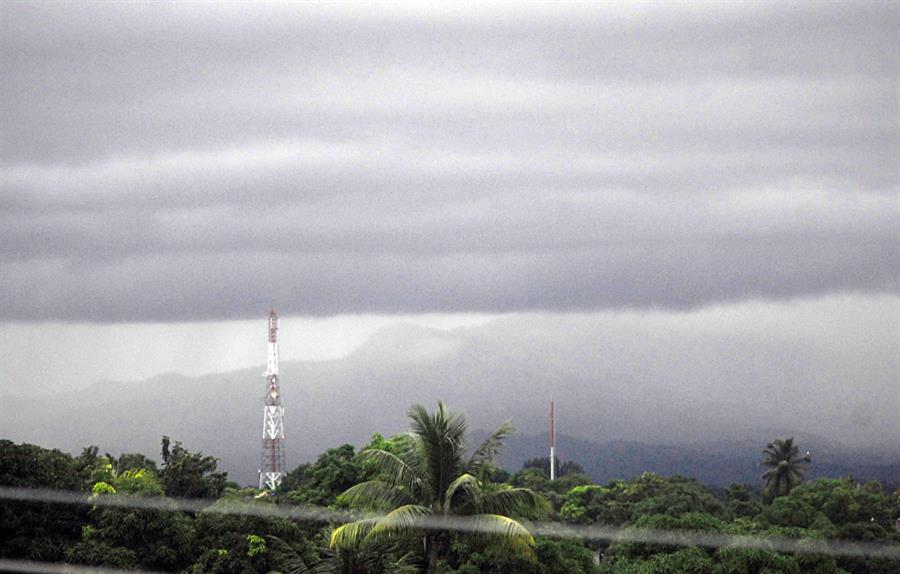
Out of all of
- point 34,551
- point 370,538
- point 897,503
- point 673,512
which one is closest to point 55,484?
point 34,551

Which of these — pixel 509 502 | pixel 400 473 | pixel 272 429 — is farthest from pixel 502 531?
pixel 272 429

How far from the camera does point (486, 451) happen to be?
66.6ft

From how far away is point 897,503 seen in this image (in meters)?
52.7

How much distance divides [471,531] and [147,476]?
15878mm

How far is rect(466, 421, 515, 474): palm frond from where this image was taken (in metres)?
20.2

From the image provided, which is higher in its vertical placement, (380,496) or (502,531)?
(380,496)

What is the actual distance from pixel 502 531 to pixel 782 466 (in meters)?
54.4

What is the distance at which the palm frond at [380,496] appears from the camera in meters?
19.9

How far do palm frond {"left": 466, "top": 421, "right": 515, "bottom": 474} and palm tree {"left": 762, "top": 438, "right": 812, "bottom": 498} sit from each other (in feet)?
173

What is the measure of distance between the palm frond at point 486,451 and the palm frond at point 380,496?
104cm

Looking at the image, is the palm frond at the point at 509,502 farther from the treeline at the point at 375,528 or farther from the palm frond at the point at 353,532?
the palm frond at the point at 353,532

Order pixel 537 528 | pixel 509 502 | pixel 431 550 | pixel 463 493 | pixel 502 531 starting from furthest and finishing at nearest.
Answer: pixel 537 528 < pixel 431 550 < pixel 509 502 < pixel 463 493 < pixel 502 531

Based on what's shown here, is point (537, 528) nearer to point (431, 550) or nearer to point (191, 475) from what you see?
point (431, 550)

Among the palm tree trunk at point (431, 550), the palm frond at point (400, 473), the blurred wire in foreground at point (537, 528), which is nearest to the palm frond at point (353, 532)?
the blurred wire in foreground at point (537, 528)
